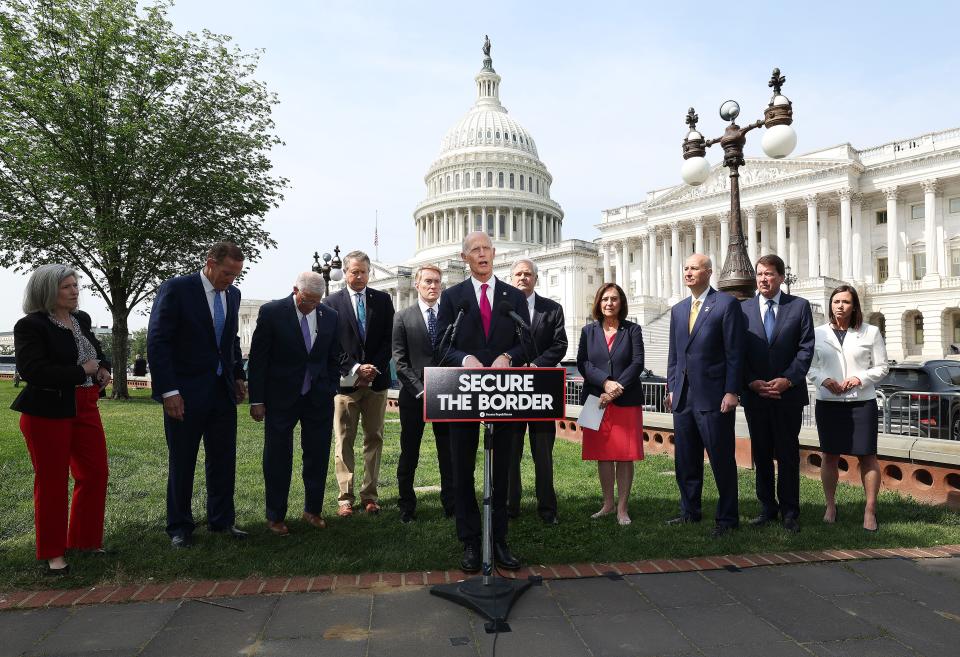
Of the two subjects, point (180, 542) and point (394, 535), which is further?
point (394, 535)

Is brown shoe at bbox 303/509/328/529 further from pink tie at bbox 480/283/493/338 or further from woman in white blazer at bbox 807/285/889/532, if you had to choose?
A: woman in white blazer at bbox 807/285/889/532

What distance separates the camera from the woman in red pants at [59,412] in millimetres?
4926

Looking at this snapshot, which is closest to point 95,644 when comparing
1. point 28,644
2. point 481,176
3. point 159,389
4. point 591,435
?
point 28,644

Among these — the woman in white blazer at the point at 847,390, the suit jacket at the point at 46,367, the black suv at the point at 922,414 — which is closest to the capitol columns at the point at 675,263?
the black suv at the point at 922,414

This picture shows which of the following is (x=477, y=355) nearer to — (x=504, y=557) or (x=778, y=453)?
(x=504, y=557)

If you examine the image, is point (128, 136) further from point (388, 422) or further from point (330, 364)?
Answer: point (330, 364)

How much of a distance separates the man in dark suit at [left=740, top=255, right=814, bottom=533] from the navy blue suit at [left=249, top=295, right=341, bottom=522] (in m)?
4.24

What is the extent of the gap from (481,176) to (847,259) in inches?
2331

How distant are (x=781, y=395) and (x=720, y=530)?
1509 millimetres

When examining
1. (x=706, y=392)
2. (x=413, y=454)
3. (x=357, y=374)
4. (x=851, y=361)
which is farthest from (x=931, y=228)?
(x=357, y=374)

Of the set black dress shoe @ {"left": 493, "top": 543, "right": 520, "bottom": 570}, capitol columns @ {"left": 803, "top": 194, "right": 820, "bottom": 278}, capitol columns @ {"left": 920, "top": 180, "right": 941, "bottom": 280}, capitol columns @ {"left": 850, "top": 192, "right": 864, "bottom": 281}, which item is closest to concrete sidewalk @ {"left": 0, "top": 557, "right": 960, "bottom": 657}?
black dress shoe @ {"left": 493, "top": 543, "right": 520, "bottom": 570}

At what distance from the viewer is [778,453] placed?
6.32m

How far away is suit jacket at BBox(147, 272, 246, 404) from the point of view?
5551 mm

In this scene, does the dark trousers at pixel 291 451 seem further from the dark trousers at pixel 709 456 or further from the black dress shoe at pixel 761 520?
the black dress shoe at pixel 761 520
